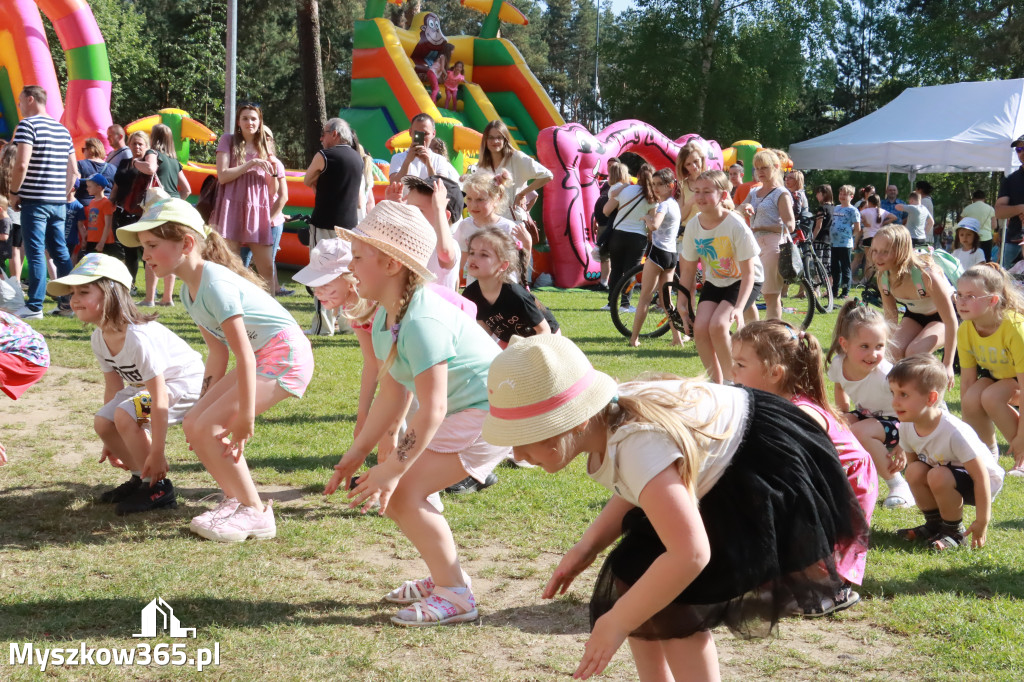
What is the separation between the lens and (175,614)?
11.3ft

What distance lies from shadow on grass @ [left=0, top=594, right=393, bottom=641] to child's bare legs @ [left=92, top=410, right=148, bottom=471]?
1249 millimetres

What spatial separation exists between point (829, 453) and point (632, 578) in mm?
669

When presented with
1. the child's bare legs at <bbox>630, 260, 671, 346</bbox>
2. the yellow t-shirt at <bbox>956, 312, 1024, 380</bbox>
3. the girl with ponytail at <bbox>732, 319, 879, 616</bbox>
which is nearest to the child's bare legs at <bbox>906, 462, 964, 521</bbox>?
the girl with ponytail at <bbox>732, 319, 879, 616</bbox>

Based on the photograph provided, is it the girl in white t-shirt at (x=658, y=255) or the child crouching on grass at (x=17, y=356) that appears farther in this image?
the girl in white t-shirt at (x=658, y=255)

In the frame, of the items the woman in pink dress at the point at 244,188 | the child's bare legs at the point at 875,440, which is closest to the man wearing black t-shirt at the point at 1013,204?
the child's bare legs at the point at 875,440

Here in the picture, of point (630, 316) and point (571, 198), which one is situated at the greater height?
point (571, 198)

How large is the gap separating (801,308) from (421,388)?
450 inches

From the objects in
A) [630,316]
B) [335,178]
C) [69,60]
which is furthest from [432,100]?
[335,178]

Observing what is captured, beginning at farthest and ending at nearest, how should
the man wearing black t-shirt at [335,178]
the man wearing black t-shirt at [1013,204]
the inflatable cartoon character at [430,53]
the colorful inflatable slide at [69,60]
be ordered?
1. the inflatable cartoon character at [430,53]
2. the colorful inflatable slide at [69,60]
3. the man wearing black t-shirt at [1013,204]
4. the man wearing black t-shirt at [335,178]

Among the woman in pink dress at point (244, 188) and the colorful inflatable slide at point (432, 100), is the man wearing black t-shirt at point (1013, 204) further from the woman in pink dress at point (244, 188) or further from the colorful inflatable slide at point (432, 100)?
the colorful inflatable slide at point (432, 100)

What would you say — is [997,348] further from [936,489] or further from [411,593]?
[411,593]

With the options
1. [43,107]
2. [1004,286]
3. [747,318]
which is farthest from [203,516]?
[43,107]

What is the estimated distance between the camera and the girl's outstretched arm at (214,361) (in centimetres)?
Answer: 445

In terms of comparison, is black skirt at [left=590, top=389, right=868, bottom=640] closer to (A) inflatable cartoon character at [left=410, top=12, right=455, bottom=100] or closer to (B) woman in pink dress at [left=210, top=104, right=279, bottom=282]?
(B) woman in pink dress at [left=210, top=104, right=279, bottom=282]
